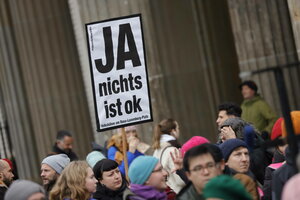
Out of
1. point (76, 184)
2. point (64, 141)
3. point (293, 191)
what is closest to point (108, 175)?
point (76, 184)

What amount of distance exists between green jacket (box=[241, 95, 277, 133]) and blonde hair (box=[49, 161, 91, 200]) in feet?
17.0

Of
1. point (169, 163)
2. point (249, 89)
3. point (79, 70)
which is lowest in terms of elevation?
point (169, 163)

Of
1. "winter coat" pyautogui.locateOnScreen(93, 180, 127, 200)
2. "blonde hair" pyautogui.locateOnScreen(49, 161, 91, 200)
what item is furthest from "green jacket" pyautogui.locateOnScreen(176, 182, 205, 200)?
"winter coat" pyautogui.locateOnScreen(93, 180, 127, 200)

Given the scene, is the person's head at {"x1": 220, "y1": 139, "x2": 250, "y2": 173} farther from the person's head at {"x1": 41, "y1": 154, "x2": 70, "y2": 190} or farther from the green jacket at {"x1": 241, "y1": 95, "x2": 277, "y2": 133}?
the green jacket at {"x1": 241, "y1": 95, "x2": 277, "y2": 133}

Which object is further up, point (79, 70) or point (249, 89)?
point (79, 70)

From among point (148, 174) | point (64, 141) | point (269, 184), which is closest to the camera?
point (148, 174)

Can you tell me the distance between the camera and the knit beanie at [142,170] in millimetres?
7789

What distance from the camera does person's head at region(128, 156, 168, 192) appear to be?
7.79 metres

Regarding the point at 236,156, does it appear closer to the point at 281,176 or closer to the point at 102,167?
the point at 281,176

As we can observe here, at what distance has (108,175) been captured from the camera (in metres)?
9.09

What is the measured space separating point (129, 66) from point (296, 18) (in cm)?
360

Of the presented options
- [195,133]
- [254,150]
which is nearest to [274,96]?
[195,133]

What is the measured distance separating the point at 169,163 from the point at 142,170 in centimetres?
317

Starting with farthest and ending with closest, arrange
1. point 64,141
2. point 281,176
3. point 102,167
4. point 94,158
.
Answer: point 64,141 < point 94,158 < point 102,167 < point 281,176
